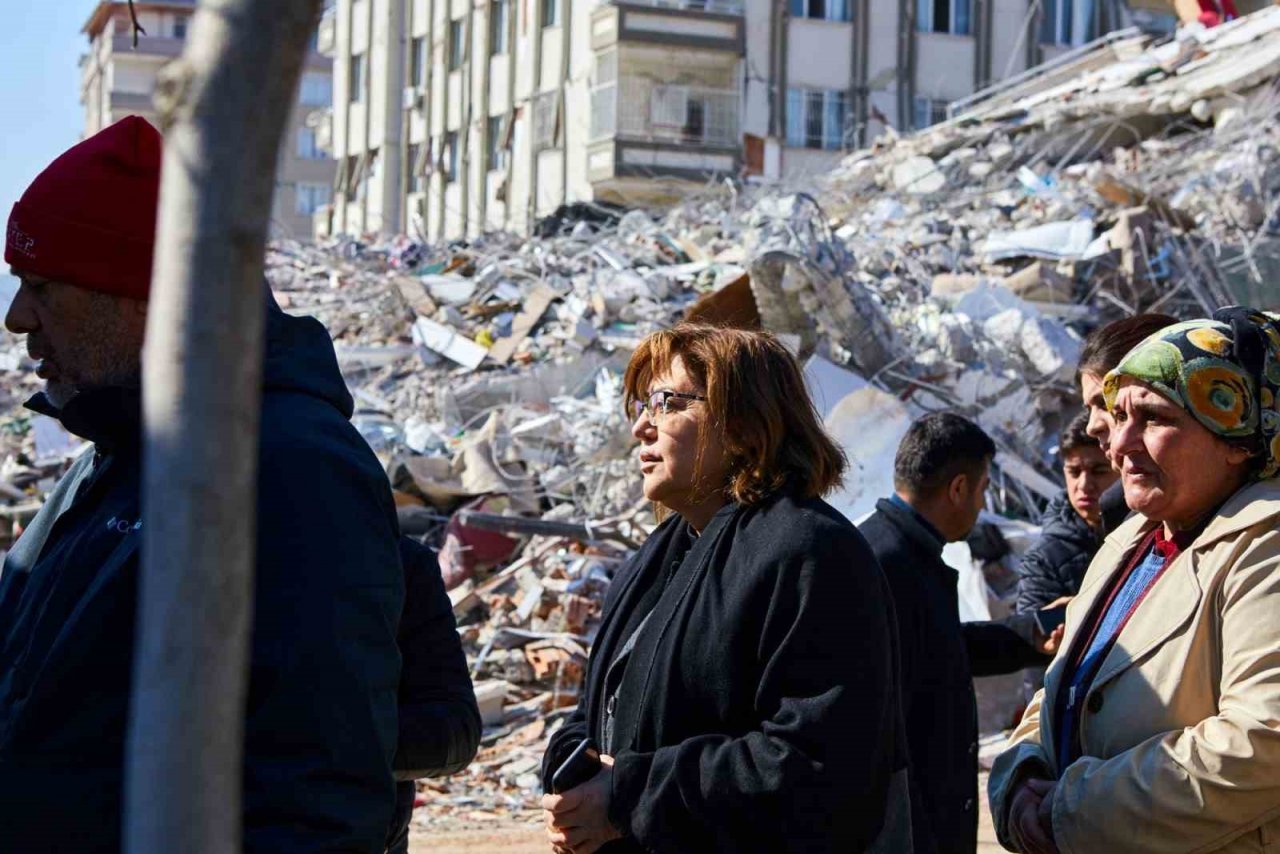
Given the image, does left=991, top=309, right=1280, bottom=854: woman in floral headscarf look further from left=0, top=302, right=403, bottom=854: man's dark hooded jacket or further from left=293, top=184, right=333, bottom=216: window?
left=293, top=184, right=333, bottom=216: window

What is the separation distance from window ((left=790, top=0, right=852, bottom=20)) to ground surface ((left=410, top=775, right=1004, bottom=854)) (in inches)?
1291

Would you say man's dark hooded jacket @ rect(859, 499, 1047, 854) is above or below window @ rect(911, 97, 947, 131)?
below

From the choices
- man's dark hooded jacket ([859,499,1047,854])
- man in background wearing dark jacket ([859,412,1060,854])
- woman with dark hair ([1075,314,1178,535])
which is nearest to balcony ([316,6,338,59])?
man in background wearing dark jacket ([859,412,1060,854])

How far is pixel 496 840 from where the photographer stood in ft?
24.1

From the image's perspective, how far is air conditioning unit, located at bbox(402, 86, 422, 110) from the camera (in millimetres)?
45469

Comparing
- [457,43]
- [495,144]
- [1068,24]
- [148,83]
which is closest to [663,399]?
[495,144]

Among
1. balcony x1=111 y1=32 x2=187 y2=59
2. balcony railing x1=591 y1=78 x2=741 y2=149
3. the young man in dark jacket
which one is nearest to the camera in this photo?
the young man in dark jacket

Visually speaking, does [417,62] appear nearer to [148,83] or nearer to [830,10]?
[830,10]

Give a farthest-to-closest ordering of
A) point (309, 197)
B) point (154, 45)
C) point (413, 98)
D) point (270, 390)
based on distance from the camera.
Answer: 1. point (154, 45)
2. point (309, 197)
3. point (413, 98)
4. point (270, 390)

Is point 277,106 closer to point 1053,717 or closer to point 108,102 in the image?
point 1053,717

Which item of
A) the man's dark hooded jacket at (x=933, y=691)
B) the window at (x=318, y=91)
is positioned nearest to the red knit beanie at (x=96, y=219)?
the man's dark hooded jacket at (x=933, y=691)

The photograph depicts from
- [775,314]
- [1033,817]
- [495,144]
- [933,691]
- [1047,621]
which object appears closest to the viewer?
[1033,817]

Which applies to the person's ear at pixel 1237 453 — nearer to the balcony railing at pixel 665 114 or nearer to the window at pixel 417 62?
the balcony railing at pixel 665 114

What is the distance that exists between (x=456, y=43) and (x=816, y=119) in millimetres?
11261
